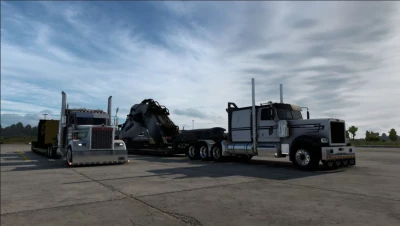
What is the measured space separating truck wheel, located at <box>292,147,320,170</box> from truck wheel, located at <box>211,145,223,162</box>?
465 cm

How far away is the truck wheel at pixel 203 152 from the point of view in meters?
16.8

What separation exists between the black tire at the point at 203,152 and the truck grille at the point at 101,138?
5.36 m

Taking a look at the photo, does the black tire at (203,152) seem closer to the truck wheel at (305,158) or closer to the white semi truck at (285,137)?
the white semi truck at (285,137)

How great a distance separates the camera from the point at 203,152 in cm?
1703

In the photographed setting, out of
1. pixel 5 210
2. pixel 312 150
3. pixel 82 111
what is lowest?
pixel 5 210

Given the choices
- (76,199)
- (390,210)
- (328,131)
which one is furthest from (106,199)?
(328,131)

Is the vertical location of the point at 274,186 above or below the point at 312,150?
below

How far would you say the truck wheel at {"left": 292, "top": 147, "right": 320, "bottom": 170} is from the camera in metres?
11.4

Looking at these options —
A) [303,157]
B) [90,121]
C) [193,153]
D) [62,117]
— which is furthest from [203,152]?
[62,117]

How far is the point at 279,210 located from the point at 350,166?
9270 mm

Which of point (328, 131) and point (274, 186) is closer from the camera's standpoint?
point (274, 186)

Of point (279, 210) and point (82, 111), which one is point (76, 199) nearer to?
point (279, 210)

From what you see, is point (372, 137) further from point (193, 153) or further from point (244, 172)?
point (244, 172)

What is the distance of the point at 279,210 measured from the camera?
17.4 feet
